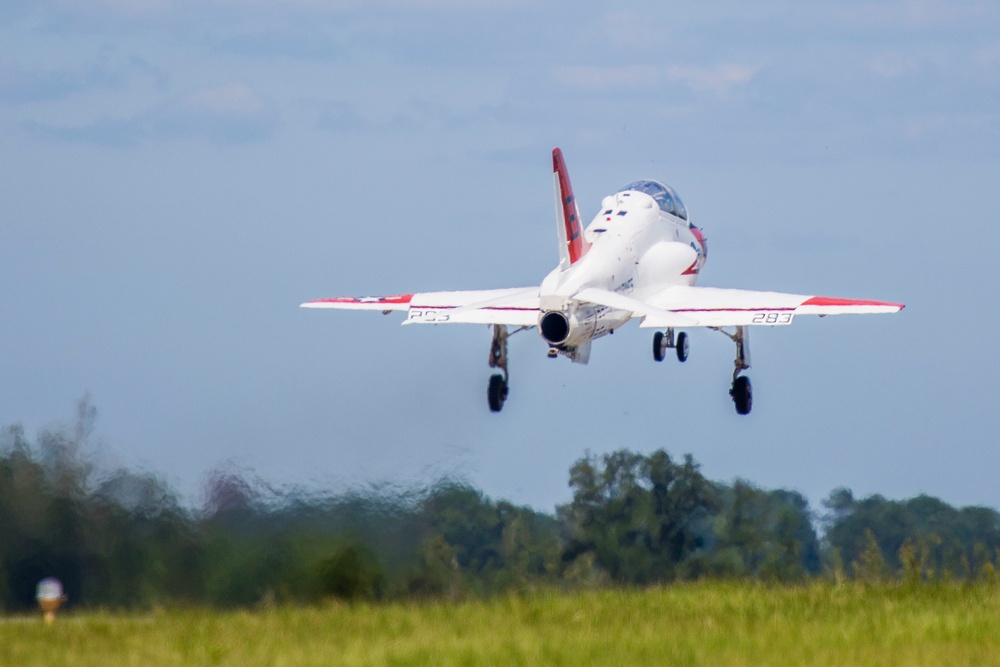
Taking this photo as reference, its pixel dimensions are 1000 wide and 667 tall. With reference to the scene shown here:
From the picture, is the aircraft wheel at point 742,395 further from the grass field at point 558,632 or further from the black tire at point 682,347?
the grass field at point 558,632

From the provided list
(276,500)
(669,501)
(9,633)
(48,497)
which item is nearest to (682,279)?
(669,501)

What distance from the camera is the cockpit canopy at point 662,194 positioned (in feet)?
119

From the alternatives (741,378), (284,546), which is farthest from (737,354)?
(284,546)

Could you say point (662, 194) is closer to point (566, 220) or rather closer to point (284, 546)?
point (566, 220)

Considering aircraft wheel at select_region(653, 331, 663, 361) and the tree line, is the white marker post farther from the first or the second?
aircraft wheel at select_region(653, 331, 663, 361)

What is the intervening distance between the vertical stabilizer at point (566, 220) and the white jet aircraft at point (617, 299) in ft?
0.06

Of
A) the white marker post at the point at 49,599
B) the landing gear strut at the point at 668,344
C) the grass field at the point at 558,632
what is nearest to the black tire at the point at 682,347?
the landing gear strut at the point at 668,344

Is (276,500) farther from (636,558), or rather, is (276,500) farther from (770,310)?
(770,310)

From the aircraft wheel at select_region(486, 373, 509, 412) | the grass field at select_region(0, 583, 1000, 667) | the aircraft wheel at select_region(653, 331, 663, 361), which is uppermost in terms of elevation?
the aircraft wheel at select_region(653, 331, 663, 361)

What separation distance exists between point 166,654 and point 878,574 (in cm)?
Answer: 1209

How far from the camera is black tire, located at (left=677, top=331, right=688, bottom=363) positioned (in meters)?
34.1

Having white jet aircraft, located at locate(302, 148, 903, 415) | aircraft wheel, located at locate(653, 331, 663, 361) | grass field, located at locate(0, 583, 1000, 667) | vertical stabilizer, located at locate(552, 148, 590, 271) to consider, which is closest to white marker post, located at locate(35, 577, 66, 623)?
grass field, located at locate(0, 583, 1000, 667)

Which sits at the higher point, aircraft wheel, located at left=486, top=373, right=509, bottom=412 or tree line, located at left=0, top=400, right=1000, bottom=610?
aircraft wheel, located at left=486, top=373, right=509, bottom=412

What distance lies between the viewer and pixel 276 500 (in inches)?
928
